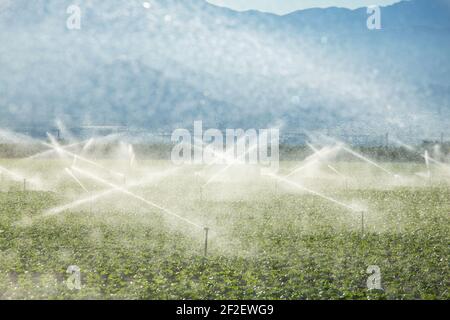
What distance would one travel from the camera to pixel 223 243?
17.6m

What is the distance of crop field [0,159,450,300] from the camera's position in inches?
497

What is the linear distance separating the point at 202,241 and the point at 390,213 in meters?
10.2

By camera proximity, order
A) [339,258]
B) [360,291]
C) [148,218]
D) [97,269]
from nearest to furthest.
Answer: [360,291] < [97,269] < [339,258] < [148,218]

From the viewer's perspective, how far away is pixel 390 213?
23.9m

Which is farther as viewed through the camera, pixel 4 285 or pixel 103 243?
pixel 103 243

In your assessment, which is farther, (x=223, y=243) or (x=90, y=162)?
(x=90, y=162)

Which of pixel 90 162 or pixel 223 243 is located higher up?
pixel 90 162

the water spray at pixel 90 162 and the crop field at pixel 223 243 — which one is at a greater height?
the water spray at pixel 90 162

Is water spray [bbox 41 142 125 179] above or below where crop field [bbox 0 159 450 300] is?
above

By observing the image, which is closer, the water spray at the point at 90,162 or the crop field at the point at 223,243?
the crop field at the point at 223,243

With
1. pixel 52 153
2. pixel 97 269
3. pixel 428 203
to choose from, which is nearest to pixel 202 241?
pixel 97 269

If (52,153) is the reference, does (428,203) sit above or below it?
below

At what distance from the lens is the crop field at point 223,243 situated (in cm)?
1262
